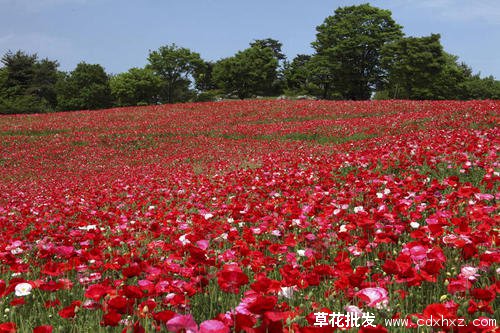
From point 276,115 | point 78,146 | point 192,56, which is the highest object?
point 192,56

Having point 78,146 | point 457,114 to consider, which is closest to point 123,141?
point 78,146

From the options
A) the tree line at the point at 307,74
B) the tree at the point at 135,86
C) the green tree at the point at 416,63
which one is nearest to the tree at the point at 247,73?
the tree line at the point at 307,74

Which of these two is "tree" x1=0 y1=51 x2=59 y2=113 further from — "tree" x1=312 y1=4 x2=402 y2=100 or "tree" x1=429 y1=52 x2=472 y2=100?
"tree" x1=429 y1=52 x2=472 y2=100

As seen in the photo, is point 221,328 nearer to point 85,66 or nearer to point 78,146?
point 78,146

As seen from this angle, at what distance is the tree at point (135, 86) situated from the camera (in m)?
57.8

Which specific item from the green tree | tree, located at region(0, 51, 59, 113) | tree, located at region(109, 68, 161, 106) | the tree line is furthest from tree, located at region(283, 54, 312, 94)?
tree, located at region(0, 51, 59, 113)

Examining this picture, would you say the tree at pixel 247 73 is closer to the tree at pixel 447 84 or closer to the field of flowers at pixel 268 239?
the tree at pixel 447 84

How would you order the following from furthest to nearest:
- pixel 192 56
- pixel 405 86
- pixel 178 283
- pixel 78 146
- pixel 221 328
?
pixel 192 56 < pixel 405 86 < pixel 78 146 < pixel 178 283 < pixel 221 328

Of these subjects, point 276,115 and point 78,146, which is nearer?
point 78,146

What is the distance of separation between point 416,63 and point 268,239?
54.1 m

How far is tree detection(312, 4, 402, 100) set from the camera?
56.4 metres

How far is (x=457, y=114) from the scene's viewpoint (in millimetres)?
17781

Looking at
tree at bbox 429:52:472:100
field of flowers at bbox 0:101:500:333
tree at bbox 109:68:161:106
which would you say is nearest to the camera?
field of flowers at bbox 0:101:500:333

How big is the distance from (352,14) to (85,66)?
4053 cm
